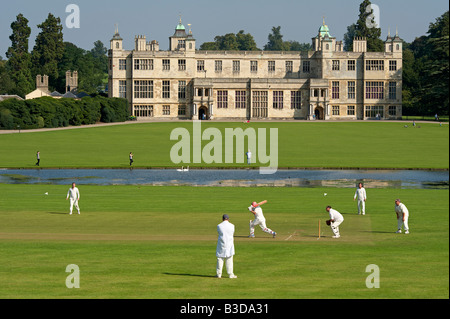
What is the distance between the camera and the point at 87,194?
172 feet

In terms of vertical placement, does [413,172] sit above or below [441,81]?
below

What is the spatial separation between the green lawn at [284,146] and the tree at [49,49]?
6777cm

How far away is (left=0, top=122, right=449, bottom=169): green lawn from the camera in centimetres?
7669

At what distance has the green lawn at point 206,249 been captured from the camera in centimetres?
2320

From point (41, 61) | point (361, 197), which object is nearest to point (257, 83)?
point (41, 61)

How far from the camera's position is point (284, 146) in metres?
93.0

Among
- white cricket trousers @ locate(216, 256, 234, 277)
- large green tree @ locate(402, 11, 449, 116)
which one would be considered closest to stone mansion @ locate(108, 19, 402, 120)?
large green tree @ locate(402, 11, 449, 116)

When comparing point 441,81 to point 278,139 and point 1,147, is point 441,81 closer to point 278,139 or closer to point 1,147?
point 278,139

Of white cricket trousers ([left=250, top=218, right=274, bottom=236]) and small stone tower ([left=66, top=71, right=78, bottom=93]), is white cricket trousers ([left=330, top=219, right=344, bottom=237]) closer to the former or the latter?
white cricket trousers ([left=250, top=218, right=274, bottom=236])

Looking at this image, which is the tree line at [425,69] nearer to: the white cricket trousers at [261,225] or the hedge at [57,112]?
the hedge at [57,112]

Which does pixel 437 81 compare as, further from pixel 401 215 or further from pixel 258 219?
pixel 258 219
